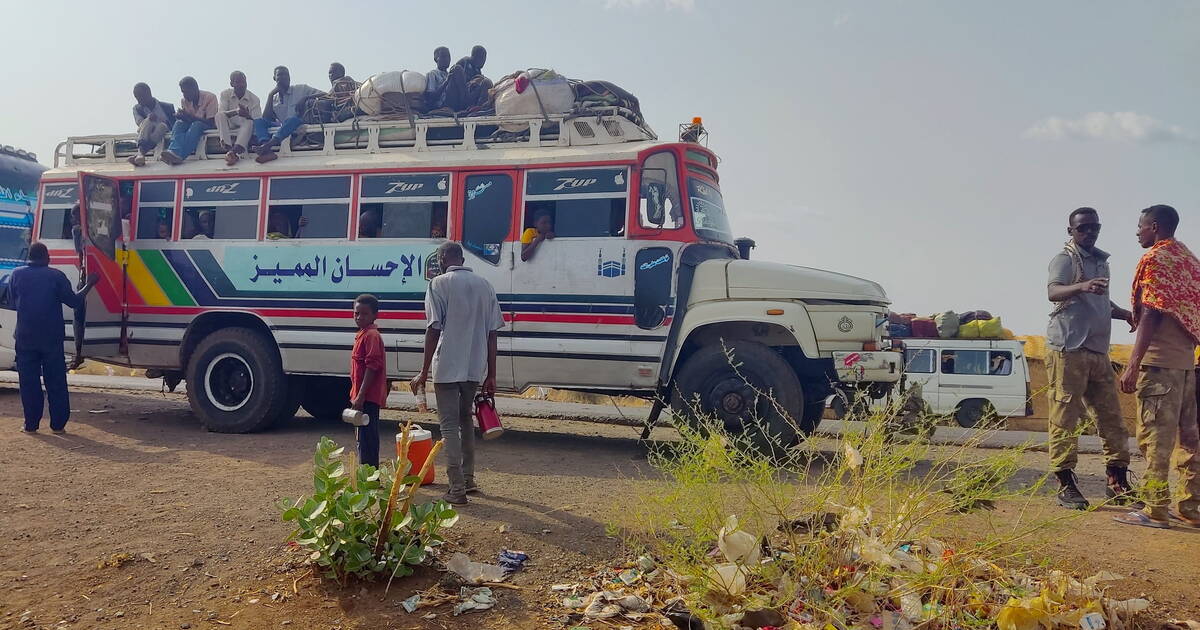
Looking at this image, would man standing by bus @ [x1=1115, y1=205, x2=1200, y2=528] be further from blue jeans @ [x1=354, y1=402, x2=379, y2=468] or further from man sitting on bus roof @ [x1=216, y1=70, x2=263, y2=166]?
man sitting on bus roof @ [x1=216, y1=70, x2=263, y2=166]

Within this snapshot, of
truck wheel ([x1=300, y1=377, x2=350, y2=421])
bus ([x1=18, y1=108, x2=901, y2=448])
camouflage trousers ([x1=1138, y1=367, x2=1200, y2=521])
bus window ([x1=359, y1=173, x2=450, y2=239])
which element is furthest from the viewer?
truck wheel ([x1=300, y1=377, x2=350, y2=421])

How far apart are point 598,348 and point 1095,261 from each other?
144 inches

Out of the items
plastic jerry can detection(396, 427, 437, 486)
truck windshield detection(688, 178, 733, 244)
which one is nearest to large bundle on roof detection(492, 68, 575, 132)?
truck windshield detection(688, 178, 733, 244)

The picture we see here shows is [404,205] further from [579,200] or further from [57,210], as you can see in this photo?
[57,210]

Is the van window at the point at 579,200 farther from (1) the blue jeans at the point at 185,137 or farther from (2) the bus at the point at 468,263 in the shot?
→ (1) the blue jeans at the point at 185,137

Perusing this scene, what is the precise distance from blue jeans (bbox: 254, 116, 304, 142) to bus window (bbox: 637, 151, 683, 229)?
12.3 ft

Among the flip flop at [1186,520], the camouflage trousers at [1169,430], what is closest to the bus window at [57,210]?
the camouflage trousers at [1169,430]

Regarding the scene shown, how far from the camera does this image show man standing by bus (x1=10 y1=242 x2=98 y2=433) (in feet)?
24.5

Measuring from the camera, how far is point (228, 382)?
7.90 meters

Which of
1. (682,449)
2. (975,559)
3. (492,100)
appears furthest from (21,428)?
(975,559)

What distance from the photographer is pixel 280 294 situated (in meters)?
7.66

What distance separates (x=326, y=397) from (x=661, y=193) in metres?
4.62

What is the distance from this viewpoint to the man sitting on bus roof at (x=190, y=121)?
821cm

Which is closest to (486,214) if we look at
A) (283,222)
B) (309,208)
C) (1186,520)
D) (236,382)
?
(309,208)
